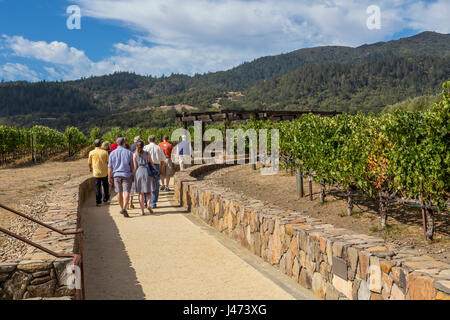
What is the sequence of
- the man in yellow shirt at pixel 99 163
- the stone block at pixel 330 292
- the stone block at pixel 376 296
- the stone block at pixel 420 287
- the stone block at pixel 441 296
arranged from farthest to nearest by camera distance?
1. the man in yellow shirt at pixel 99 163
2. the stone block at pixel 330 292
3. the stone block at pixel 376 296
4. the stone block at pixel 420 287
5. the stone block at pixel 441 296

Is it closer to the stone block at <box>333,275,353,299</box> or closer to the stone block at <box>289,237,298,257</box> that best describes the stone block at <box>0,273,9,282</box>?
the stone block at <box>289,237,298,257</box>

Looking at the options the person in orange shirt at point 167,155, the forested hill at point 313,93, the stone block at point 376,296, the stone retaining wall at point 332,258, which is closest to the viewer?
the stone retaining wall at point 332,258

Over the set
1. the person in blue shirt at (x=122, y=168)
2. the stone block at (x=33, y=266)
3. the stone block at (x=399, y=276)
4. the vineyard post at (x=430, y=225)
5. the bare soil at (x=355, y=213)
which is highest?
the person in blue shirt at (x=122, y=168)

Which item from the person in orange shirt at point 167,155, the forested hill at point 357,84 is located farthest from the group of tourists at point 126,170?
the forested hill at point 357,84

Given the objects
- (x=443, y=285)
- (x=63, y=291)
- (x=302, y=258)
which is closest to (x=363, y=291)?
(x=443, y=285)

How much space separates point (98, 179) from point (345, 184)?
5.96 m

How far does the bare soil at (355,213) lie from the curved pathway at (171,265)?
100 inches

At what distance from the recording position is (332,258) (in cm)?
405

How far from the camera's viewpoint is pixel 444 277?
2.94 meters

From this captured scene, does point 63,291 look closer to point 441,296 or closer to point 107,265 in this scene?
point 107,265

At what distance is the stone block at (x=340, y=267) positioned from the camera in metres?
3.86

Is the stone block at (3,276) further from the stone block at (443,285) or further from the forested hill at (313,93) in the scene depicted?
the forested hill at (313,93)

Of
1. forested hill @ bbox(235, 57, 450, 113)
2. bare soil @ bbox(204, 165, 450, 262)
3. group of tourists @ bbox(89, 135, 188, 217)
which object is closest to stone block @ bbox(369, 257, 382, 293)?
bare soil @ bbox(204, 165, 450, 262)

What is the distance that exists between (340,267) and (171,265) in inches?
91.0
